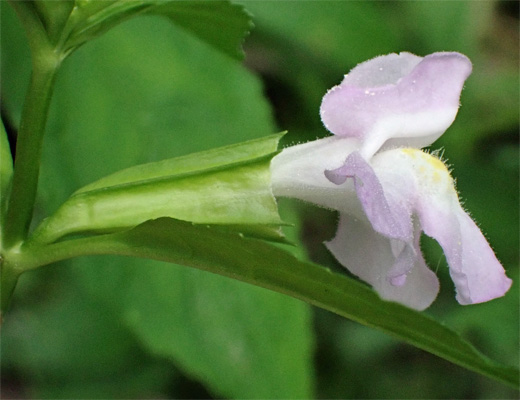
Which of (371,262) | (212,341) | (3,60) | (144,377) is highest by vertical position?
(371,262)

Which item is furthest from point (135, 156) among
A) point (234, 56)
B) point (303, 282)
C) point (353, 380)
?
point (353, 380)

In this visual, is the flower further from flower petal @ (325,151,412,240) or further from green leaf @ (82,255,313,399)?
green leaf @ (82,255,313,399)

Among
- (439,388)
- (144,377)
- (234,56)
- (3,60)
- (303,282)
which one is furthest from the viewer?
(439,388)

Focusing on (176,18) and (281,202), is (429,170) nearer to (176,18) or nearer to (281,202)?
(176,18)

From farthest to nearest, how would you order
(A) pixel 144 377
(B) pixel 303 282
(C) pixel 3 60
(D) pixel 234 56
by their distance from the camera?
(A) pixel 144 377
(C) pixel 3 60
(D) pixel 234 56
(B) pixel 303 282

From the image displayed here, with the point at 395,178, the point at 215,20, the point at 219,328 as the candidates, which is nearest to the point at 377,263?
the point at 395,178

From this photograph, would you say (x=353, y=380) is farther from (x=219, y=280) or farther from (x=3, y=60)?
(x=3, y=60)

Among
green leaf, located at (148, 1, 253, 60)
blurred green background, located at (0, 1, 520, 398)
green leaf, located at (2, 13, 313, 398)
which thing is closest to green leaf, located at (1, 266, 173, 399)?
blurred green background, located at (0, 1, 520, 398)

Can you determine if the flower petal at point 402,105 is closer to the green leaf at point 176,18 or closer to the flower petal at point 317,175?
the flower petal at point 317,175
